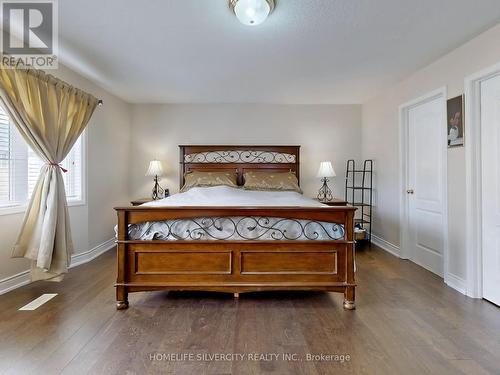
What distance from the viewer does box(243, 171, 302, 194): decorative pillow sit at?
425 cm

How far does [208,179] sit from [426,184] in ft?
9.53

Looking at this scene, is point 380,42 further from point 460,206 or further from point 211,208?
point 211,208

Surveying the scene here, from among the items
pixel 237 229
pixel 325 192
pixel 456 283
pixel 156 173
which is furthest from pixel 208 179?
pixel 456 283

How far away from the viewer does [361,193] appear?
4.73m

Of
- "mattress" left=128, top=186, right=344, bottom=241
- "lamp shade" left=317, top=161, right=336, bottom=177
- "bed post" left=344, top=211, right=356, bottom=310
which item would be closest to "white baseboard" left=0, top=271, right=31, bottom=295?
"mattress" left=128, top=186, right=344, bottom=241

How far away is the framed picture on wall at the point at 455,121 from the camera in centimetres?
264

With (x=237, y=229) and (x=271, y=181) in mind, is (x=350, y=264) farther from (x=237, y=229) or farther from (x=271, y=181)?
(x=271, y=181)

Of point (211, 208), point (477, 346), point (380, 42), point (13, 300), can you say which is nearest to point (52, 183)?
point (13, 300)

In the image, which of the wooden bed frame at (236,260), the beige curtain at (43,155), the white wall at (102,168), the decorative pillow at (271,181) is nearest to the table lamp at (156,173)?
the white wall at (102,168)

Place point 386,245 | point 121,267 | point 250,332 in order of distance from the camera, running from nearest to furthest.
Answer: point 250,332 < point 121,267 < point 386,245

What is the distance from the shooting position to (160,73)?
3.35 m

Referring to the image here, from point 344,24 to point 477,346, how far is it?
2497 millimetres

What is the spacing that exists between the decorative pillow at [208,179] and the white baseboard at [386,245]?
2371 millimetres

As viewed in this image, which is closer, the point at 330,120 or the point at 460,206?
the point at 460,206
